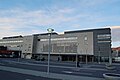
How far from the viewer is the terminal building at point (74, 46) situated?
9638cm

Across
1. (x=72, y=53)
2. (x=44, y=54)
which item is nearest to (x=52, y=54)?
(x=44, y=54)

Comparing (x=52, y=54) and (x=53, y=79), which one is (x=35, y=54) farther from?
(x=53, y=79)

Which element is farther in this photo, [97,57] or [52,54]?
[52,54]

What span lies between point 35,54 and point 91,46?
42635 millimetres

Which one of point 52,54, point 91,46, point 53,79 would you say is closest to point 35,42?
point 52,54

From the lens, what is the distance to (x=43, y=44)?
12200 cm

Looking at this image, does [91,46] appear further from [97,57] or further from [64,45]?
[64,45]

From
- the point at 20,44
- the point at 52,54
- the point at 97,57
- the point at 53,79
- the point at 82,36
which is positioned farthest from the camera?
the point at 20,44

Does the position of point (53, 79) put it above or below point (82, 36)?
below

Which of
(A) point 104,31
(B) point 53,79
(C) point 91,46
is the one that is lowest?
(B) point 53,79

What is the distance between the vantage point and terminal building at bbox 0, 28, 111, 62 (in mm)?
96375

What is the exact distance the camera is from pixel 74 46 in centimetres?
10400

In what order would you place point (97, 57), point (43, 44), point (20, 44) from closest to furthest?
point (97, 57)
point (43, 44)
point (20, 44)

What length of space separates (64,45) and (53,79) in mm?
90033
